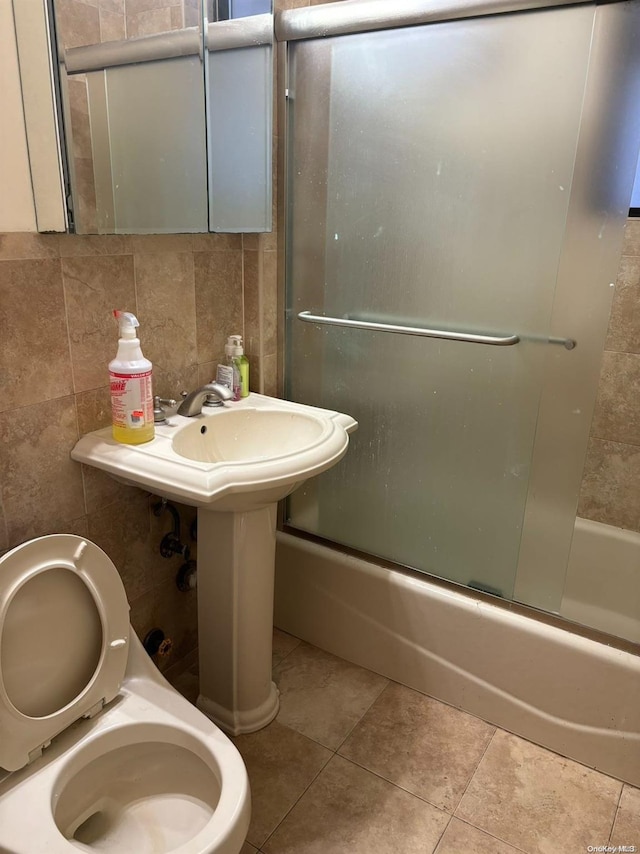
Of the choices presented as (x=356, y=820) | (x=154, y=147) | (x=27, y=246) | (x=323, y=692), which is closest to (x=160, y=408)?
(x=27, y=246)

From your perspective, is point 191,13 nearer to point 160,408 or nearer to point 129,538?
point 160,408

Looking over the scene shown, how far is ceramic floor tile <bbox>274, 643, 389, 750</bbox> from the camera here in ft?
5.64

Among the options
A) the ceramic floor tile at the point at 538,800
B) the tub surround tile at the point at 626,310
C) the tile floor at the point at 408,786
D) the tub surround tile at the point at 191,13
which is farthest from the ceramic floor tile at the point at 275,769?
the tub surround tile at the point at 191,13

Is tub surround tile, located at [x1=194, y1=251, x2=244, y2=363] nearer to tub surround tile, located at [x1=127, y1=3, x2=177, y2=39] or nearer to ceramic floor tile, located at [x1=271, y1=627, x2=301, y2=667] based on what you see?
tub surround tile, located at [x1=127, y1=3, x2=177, y2=39]

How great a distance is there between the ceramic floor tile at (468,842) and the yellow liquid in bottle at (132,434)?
3.64ft

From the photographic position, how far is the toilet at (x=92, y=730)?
1078mm

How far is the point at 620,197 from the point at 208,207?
3.15ft

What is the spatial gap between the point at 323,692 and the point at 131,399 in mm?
1056

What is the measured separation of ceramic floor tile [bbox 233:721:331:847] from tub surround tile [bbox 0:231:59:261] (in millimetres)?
1285

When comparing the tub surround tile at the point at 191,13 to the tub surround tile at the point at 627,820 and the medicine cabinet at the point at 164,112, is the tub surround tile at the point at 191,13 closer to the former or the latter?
the medicine cabinet at the point at 164,112

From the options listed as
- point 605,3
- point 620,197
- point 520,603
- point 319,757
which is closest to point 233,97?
point 605,3

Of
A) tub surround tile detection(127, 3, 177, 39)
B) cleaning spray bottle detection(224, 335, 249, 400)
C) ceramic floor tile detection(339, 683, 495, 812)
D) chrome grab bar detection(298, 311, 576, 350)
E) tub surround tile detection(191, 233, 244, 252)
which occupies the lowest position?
ceramic floor tile detection(339, 683, 495, 812)

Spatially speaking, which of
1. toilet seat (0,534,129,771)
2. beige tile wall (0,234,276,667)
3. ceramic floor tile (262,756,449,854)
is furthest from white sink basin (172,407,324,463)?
ceramic floor tile (262,756,449,854)

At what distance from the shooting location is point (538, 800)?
4.97ft
